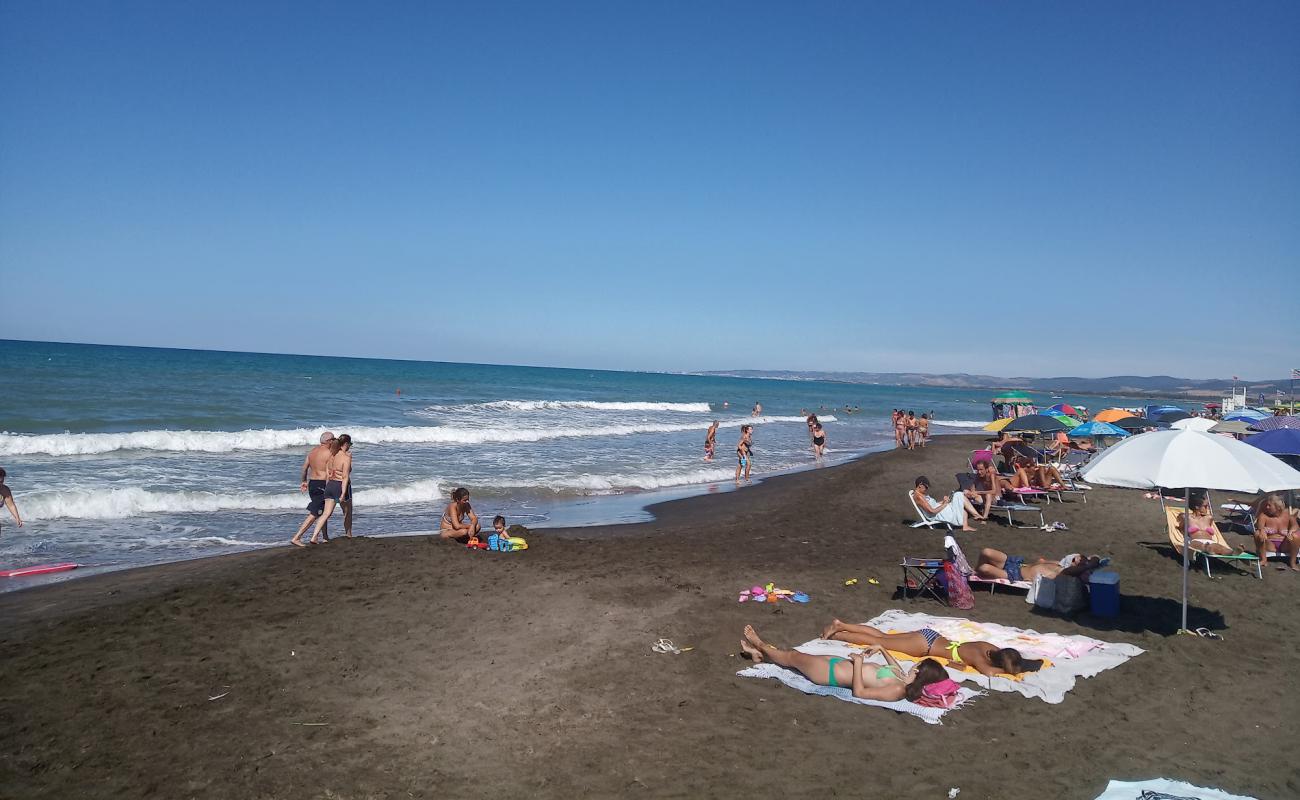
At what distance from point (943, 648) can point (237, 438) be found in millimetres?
21390

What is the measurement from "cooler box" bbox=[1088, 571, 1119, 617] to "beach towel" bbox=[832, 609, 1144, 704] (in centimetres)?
91

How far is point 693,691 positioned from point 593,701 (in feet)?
2.54

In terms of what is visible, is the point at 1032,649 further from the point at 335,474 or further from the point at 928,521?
the point at 335,474

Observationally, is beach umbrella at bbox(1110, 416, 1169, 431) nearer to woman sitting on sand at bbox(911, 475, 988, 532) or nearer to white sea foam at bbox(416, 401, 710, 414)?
woman sitting on sand at bbox(911, 475, 988, 532)

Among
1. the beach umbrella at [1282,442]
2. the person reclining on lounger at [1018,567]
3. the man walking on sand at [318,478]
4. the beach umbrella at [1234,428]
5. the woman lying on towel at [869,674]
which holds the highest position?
the beach umbrella at [1282,442]

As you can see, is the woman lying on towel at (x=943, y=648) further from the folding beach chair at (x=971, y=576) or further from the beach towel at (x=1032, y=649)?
the folding beach chair at (x=971, y=576)

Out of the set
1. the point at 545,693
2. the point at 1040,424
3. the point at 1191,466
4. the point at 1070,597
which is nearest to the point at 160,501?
the point at 545,693

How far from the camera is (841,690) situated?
228 inches

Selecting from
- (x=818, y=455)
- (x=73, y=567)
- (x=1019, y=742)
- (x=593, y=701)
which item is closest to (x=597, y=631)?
(x=593, y=701)

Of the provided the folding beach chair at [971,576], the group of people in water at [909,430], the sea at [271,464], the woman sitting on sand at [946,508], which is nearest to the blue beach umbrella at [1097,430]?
the sea at [271,464]

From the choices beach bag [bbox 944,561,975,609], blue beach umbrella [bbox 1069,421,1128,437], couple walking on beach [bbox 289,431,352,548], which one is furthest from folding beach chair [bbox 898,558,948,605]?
blue beach umbrella [bbox 1069,421,1128,437]

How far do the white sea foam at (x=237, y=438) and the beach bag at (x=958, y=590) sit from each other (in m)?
19.5

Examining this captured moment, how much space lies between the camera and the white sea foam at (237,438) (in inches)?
750

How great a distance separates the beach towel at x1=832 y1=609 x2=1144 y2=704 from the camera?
19.3 feet
